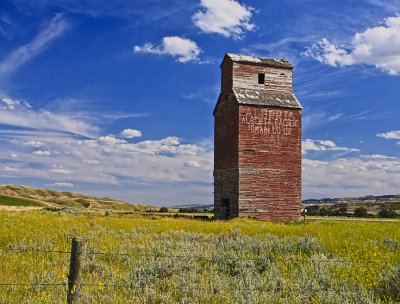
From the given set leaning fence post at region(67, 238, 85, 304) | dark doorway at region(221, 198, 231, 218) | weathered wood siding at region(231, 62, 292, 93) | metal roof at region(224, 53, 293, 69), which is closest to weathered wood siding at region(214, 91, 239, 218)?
dark doorway at region(221, 198, 231, 218)

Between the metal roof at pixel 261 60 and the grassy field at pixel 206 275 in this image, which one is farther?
the metal roof at pixel 261 60

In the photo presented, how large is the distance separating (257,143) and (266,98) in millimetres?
3737

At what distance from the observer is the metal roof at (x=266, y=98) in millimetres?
30750

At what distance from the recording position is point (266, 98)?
31.6 metres

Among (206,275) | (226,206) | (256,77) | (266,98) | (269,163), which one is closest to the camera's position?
(206,275)

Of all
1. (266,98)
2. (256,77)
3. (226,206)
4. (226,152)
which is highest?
(256,77)

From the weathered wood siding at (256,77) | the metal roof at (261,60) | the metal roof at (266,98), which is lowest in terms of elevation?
the metal roof at (266,98)

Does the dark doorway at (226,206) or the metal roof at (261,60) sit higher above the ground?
the metal roof at (261,60)

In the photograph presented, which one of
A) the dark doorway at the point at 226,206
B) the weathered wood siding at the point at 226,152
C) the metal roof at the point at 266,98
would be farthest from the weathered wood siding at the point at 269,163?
the dark doorway at the point at 226,206

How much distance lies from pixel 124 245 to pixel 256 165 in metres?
18.3

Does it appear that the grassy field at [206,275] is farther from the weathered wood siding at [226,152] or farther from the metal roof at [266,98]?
the metal roof at [266,98]

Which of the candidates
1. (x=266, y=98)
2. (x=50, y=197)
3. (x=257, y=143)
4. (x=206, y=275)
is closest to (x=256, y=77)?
(x=266, y=98)

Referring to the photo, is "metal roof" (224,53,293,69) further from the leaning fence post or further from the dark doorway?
the leaning fence post

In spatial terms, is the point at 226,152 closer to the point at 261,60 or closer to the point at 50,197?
the point at 261,60
